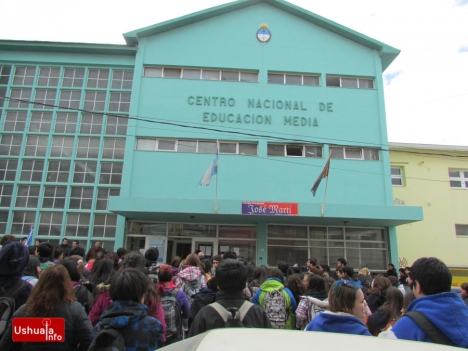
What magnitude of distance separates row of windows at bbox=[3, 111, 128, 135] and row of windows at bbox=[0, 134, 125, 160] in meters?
0.33

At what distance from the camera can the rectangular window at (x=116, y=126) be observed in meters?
16.1

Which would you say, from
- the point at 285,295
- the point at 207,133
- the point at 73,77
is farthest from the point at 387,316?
the point at 73,77

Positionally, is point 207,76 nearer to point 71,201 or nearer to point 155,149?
point 155,149

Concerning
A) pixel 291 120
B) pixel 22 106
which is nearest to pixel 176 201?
pixel 291 120

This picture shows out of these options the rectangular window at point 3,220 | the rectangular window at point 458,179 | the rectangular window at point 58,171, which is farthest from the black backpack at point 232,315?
the rectangular window at point 458,179

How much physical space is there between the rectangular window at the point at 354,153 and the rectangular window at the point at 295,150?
723 millimetres

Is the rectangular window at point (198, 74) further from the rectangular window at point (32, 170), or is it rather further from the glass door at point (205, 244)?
the glass door at point (205, 244)

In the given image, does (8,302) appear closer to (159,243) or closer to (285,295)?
(285,295)

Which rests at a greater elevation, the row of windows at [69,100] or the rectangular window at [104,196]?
the row of windows at [69,100]

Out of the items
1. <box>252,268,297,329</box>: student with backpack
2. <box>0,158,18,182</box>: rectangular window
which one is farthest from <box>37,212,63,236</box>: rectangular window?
<box>252,268,297,329</box>: student with backpack

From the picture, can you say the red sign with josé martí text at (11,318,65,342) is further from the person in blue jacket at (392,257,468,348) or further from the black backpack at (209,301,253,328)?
the person in blue jacket at (392,257,468,348)

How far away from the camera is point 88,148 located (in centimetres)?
1593

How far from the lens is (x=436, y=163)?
1856 cm

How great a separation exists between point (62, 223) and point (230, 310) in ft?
46.4
